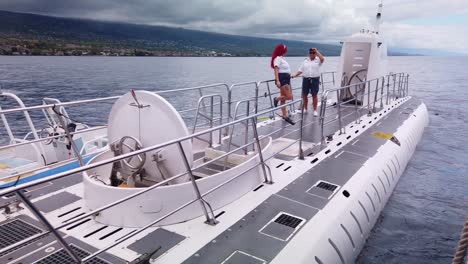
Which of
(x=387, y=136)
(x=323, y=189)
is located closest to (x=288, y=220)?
(x=323, y=189)

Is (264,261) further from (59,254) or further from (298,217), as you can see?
(59,254)

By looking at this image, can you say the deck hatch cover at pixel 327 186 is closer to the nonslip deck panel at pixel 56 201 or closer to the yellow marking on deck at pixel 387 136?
the nonslip deck panel at pixel 56 201

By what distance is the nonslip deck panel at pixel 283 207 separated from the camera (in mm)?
3936

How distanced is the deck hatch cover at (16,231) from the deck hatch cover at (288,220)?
3.00m

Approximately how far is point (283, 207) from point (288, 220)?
359 millimetres

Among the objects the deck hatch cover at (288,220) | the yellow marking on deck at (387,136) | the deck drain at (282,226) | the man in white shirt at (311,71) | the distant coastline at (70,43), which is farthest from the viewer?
the distant coastline at (70,43)

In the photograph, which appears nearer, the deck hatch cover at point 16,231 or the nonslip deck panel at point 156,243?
the nonslip deck panel at point 156,243

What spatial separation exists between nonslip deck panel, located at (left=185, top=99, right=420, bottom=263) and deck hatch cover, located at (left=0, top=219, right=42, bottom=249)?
2.03 m

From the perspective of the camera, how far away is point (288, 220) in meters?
4.78

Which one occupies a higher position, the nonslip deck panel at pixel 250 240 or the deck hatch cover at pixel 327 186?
the nonslip deck panel at pixel 250 240

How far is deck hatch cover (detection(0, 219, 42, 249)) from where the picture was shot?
411 centimetres

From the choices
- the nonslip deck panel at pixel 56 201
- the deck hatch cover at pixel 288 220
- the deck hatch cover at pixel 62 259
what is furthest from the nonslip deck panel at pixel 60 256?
the deck hatch cover at pixel 288 220

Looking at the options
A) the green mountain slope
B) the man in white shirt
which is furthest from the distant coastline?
the man in white shirt

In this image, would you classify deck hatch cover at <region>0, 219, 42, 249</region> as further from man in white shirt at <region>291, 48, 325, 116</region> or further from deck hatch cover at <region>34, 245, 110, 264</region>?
man in white shirt at <region>291, 48, 325, 116</region>
